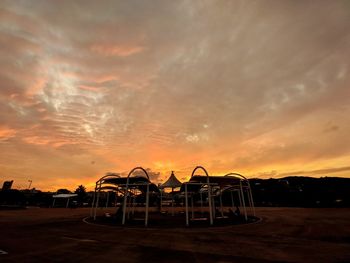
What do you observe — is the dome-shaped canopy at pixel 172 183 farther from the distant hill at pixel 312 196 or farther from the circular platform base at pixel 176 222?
the distant hill at pixel 312 196

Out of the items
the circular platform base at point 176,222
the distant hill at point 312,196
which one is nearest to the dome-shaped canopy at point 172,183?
the circular platform base at point 176,222

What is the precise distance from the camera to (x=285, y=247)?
10.6m

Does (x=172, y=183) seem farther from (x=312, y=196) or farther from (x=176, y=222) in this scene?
(x=312, y=196)

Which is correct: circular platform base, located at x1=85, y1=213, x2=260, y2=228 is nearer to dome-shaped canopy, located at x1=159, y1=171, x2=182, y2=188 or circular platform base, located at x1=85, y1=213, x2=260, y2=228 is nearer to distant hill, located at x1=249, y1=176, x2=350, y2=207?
dome-shaped canopy, located at x1=159, y1=171, x2=182, y2=188

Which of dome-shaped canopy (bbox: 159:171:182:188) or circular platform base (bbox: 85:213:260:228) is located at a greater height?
dome-shaped canopy (bbox: 159:171:182:188)

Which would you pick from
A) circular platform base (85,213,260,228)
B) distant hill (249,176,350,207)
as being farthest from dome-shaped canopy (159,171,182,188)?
distant hill (249,176,350,207)

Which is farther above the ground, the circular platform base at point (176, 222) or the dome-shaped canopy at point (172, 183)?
the dome-shaped canopy at point (172, 183)

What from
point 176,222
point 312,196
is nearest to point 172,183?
point 176,222

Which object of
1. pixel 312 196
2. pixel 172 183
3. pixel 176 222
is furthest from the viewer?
pixel 312 196

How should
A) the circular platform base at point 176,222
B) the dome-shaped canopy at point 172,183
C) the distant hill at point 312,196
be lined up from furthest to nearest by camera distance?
the distant hill at point 312,196 → the dome-shaped canopy at point 172,183 → the circular platform base at point 176,222

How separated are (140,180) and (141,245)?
38.8 feet

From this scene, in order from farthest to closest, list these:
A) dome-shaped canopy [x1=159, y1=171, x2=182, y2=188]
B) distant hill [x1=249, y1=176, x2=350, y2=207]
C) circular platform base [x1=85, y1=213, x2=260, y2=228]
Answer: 1. distant hill [x1=249, y1=176, x2=350, y2=207]
2. dome-shaped canopy [x1=159, y1=171, x2=182, y2=188]
3. circular platform base [x1=85, y1=213, x2=260, y2=228]

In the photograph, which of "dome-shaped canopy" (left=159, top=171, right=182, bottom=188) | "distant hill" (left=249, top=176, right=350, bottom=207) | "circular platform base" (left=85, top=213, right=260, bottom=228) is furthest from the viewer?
"distant hill" (left=249, top=176, right=350, bottom=207)

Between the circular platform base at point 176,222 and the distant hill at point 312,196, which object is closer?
the circular platform base at point 176,222
